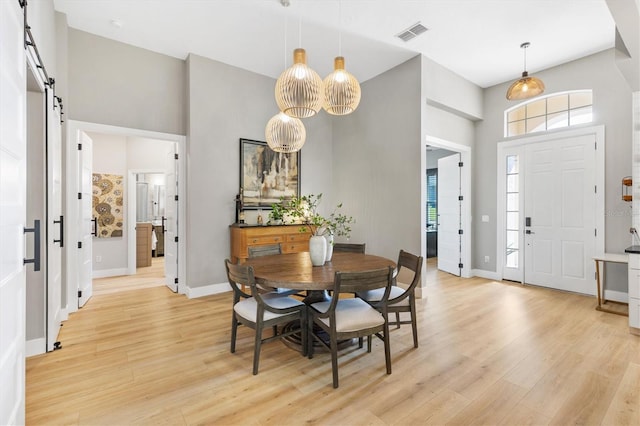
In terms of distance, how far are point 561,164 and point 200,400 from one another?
573 centimetres

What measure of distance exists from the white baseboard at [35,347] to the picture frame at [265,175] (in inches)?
111

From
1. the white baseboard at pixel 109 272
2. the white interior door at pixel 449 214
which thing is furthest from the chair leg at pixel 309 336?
the white baseboard at pixel 109 272

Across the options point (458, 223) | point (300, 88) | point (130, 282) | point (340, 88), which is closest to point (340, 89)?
point (340, 88)

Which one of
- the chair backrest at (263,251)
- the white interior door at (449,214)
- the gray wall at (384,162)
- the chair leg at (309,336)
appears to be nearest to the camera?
the chair leg at (309,336)

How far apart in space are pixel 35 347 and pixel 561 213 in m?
6.73

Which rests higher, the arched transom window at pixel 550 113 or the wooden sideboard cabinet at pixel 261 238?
the arched transom window at pixel 550 113

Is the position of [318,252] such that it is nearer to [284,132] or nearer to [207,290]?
[284,132]

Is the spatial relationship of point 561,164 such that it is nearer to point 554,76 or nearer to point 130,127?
point 554,76

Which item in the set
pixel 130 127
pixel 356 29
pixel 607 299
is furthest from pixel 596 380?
pixel 130 127

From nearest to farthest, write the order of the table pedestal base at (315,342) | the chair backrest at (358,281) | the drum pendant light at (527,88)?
the chair backrest at (358,281) < the table pedestal base at (315,342) < the drum pendant light at (527,88)

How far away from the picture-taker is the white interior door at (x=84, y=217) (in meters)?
3.99

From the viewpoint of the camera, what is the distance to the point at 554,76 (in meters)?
4.90

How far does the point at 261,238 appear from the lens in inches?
183

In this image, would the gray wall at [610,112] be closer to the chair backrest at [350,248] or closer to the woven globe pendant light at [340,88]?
the chair backrest at [350,248]
